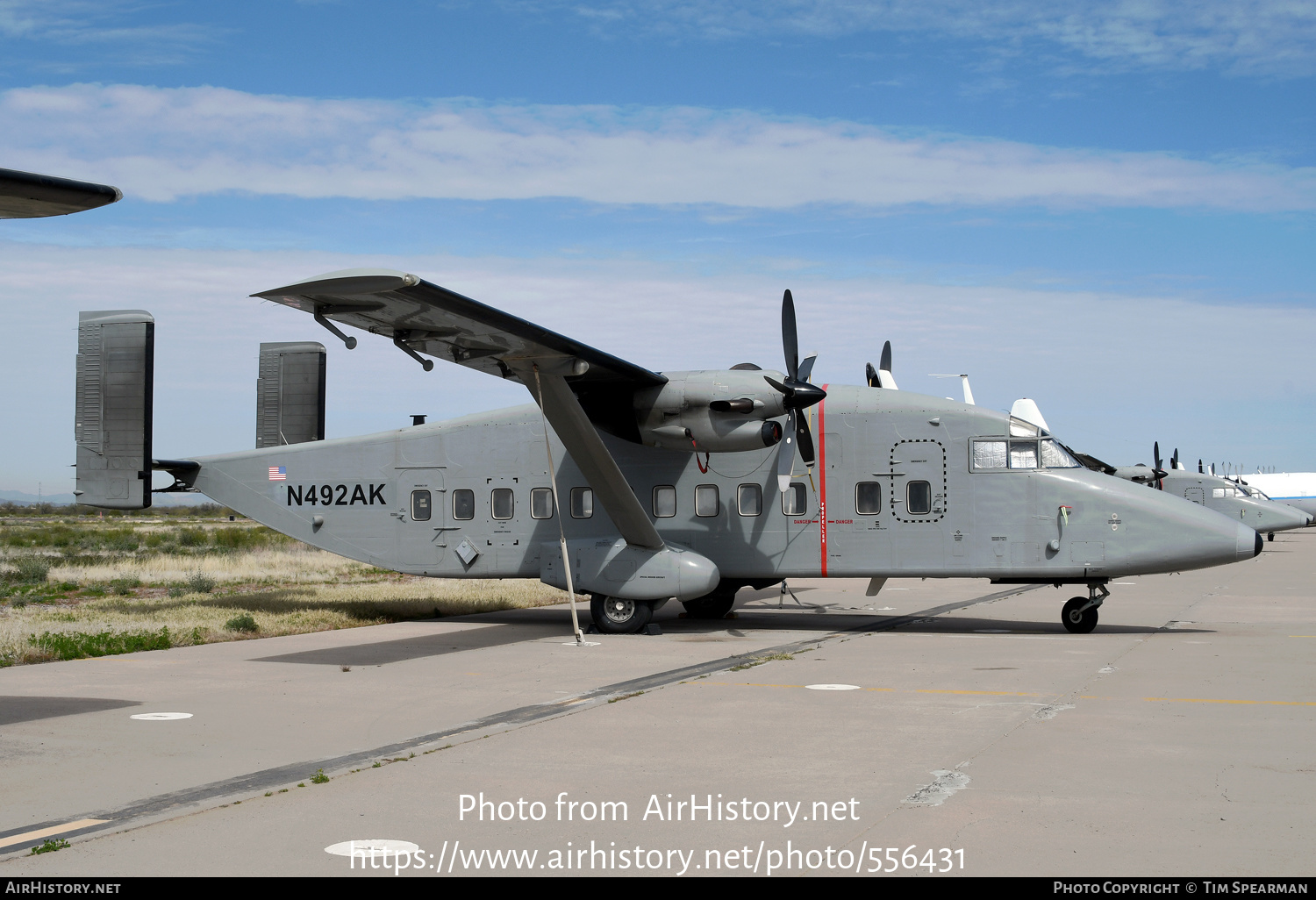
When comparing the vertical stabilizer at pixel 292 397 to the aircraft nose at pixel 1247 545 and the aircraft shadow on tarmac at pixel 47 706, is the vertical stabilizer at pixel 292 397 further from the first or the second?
the aircraft nose at pixel 1247 545

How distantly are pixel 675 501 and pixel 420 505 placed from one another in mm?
4774

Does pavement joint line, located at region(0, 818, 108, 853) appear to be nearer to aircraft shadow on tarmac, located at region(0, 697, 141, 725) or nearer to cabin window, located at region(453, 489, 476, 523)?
aircraft shadow on tarmac, located at region(0, 697, 141, 725)

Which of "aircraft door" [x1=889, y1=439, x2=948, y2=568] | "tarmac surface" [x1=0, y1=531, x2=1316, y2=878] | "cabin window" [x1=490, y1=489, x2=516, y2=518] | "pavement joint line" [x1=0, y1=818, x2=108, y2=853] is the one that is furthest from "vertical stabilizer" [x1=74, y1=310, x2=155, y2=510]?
"aircraft door" [x1=889, y1=439, x2=948, y2=568]

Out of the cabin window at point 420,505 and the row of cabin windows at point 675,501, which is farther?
the cabin window at point 420,505

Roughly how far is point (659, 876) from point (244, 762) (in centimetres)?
403

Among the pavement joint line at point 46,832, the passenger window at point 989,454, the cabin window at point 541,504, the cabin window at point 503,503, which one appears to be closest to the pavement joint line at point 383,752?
the pavement joint line at point 46,832

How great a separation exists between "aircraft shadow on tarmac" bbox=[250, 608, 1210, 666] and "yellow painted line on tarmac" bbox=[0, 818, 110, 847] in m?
7.32

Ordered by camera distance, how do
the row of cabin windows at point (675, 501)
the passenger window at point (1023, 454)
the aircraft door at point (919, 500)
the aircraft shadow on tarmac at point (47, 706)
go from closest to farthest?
the aircraft shadow on tarmac at point (47, 706) → the passenger window at point (1023, 454) → the aircraft door at point (919, 500) → the row of cabin windows at point (675, 501)

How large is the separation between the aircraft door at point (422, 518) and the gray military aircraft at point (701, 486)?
4cm

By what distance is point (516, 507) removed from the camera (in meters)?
18.8

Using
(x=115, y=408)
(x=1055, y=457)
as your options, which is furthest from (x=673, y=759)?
(x=115, y=408)

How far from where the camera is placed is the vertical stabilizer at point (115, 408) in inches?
659

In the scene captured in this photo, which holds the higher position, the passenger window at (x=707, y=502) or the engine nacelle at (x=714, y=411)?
the engine nacelle at (x=714, y=411)
